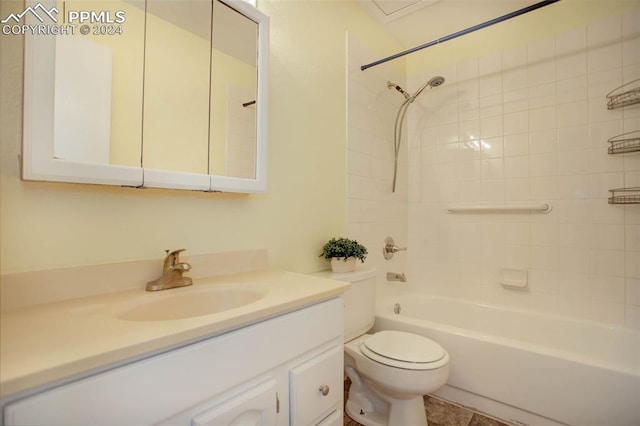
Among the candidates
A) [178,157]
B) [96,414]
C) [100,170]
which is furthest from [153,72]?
[96,414]

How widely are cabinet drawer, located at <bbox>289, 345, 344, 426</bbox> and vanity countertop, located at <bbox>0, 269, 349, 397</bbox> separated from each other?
7.6 inches

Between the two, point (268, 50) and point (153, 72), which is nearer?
point (153, 72)

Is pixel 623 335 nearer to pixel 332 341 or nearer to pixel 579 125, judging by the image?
pixel 579 125

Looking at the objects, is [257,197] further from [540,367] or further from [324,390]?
[540,367]

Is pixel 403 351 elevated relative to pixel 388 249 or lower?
lower

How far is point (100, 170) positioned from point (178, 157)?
0.25 metres

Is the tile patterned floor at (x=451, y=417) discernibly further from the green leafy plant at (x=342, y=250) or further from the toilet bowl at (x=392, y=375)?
the green leafy plant at (x=342, y=250)

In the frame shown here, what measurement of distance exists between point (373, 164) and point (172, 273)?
1513mm

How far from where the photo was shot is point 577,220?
5.98ft

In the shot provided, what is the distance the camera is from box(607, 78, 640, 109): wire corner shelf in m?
1.64

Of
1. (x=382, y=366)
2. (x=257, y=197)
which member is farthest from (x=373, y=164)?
(x=382, y=366)

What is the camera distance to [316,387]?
91 centimetres

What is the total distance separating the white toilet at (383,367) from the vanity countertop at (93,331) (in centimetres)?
61

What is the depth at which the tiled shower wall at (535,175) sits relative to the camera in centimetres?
172
